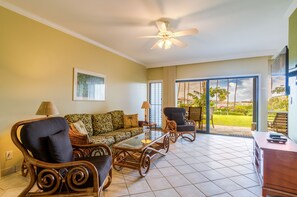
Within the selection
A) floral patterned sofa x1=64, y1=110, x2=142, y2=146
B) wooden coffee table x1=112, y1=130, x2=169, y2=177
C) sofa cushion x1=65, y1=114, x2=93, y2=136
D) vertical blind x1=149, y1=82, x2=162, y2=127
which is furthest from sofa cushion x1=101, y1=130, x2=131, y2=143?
vertical blind x1=149, y1=82, x2=162, y2=127

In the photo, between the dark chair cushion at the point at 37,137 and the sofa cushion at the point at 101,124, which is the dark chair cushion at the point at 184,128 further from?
the dark chair cushion at the point at 37,137

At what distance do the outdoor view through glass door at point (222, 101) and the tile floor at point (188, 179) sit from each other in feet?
9.06

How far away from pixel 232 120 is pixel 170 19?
6031 millimetres

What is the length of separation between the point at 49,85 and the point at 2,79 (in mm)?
740

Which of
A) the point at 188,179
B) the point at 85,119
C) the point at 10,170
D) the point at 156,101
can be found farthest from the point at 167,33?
the point at 156,101

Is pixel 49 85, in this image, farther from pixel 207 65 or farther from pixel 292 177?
pixel 207 65

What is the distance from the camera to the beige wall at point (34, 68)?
8.43 feet

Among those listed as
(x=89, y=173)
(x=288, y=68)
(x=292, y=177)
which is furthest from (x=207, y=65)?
(x=89, y=173)

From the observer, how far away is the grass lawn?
276 inches

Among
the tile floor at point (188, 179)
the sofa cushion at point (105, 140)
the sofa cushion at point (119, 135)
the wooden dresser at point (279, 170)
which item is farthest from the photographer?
the sofa cushion at point (119, 135)

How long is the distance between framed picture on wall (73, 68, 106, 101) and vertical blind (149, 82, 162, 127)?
2.72 m

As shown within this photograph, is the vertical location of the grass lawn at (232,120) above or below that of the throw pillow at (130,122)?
below

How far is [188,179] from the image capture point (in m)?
2.53

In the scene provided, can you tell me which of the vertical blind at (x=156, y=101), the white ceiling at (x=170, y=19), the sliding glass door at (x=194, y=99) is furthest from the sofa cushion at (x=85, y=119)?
the sliding glass door at (x=194, y=99)
